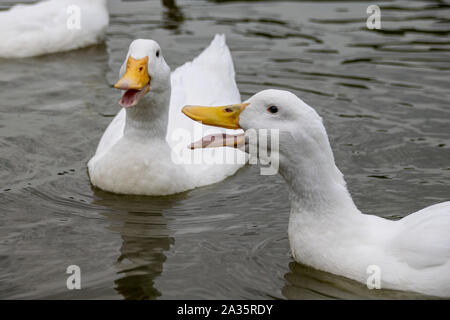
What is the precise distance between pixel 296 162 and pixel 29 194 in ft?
9.82

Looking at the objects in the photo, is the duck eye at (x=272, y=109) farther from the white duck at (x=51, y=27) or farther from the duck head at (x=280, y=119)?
the white duck at (x=51, y=27)

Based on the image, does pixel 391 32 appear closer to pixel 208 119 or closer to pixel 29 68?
pixel 29 68

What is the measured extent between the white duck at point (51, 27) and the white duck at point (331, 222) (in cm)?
643

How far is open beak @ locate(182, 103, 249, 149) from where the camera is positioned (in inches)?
225

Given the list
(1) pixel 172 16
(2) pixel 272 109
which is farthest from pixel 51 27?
(2) pixel 272 109

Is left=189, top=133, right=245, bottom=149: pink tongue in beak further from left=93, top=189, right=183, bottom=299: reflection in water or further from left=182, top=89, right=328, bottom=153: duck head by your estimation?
left=93, top=189, right=183, bottom=299: reflection in water

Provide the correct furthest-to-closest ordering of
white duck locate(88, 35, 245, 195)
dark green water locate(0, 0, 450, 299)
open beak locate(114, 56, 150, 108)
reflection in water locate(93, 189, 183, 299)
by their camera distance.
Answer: white duck locate(88, 35, 245, 195) → open beak locate(114, 56, 150, 108) → dark green water locate(0, 0, 450, 299) → reflection in water locate(93, 189, 183, 299)

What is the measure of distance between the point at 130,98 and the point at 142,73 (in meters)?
0.23

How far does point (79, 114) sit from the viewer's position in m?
9.56

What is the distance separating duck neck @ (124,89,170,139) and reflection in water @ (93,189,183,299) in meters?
0.59

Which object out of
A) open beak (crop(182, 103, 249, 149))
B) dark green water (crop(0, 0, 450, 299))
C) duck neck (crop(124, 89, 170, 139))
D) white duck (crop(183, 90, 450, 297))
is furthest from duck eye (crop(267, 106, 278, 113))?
duck neck (crop(124, 89, 170, 139))

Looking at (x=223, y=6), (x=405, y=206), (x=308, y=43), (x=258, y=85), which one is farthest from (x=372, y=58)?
(x=405, y=206)

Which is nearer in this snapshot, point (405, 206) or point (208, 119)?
point (208, 119)

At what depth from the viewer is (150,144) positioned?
24.6ft
